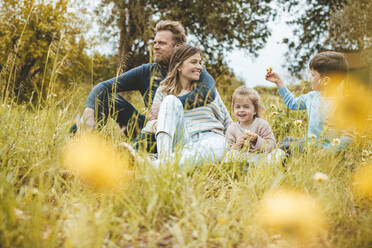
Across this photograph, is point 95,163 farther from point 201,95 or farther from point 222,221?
point 201,95

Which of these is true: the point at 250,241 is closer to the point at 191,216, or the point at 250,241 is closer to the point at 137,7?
the point at 191,216

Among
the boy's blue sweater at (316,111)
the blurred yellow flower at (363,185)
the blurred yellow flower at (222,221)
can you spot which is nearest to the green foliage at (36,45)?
the blurred yellow flower at (222,221)

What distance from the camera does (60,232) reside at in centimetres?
128

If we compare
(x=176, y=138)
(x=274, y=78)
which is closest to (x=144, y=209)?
(x=176, y=138)

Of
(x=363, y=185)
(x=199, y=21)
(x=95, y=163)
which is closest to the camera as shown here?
(x=95, y=163)

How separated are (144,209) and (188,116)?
1.22 m

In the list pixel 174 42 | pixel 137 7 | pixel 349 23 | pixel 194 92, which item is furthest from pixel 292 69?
pixel 194 92

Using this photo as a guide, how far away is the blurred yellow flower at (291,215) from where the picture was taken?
1.33m

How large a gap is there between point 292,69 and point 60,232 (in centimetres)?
793

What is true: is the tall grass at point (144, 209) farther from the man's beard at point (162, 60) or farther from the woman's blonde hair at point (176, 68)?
the man's beard at point (162, 60)

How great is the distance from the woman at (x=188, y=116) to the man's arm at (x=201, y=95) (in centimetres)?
5

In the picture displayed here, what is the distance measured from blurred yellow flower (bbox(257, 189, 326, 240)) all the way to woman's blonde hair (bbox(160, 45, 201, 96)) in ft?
4.54

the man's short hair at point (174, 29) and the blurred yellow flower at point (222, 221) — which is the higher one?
the man's short hair at point (174, 29)

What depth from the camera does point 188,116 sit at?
2.53 metres
